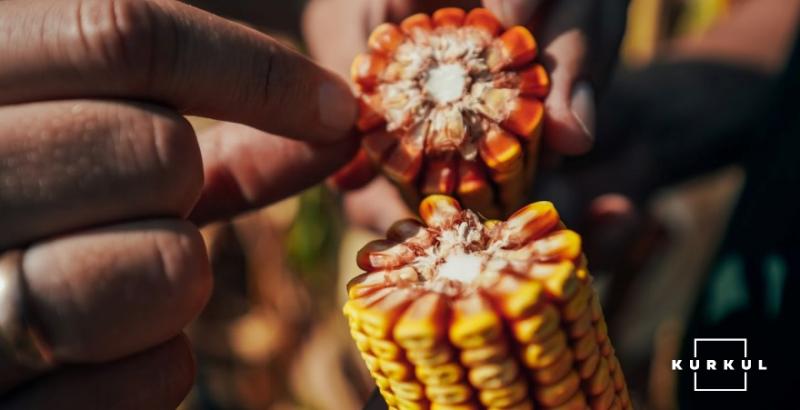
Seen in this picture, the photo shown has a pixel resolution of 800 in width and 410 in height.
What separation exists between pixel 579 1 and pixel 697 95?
138cm

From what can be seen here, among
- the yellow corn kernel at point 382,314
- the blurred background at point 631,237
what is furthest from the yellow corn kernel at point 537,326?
the blurred background at point 631,237

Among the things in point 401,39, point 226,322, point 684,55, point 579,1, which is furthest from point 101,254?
point 684,55

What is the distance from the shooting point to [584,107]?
1.07 m

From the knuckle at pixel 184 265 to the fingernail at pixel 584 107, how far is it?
0.60 meters

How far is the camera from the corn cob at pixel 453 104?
1015 millimetres

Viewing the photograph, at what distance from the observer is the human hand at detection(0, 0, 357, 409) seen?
2.38ft

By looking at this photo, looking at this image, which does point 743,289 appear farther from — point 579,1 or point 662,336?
point 662,336

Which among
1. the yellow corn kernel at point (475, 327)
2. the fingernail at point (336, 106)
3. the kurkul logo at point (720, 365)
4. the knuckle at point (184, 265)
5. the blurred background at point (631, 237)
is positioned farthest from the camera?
the blurred background at point (631, 237)

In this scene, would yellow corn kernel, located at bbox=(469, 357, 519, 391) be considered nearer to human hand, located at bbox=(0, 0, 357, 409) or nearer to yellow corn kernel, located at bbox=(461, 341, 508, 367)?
yellow corn kernel, located at bbox=(461, 341, 508, 367)

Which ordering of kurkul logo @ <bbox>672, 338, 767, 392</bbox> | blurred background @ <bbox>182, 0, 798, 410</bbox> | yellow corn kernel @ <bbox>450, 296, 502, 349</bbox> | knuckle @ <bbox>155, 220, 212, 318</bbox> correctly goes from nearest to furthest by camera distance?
yellow corn kernel @ <bbox>450, 296, 502, 349</bbox> < knuckle @ <bbox>155, 220, 212, 318</bbox> < kurkul logo @ <bbox>672, 338, 767, 392</bbox> < blurred background @ <bbox>182, 0, 798, 410</bbox>

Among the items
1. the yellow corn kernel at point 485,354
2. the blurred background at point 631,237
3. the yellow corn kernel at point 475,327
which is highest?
the yellow corn kernel at point 475,327

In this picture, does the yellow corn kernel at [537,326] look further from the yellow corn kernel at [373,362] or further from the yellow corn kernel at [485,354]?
the yellow corn kernel at [373,362]

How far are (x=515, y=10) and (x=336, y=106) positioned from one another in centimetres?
33

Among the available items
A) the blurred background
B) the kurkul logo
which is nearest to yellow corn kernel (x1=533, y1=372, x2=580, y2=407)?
the kurkul logo
